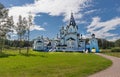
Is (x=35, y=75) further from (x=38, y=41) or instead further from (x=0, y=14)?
(x=38, y=41)

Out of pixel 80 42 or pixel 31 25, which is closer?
pixel 31 25

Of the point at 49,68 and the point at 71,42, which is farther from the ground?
the point at 71,42

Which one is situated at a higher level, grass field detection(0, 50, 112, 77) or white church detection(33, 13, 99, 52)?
white church detection(33, 13, 99, 52)

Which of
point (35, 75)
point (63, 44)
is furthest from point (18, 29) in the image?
point (35, 75)

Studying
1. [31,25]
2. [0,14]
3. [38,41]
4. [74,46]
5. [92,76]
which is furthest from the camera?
[38,41]

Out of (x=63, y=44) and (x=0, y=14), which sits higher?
(x=0, y=14)

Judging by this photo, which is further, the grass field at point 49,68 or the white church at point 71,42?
the white church at point 71,42

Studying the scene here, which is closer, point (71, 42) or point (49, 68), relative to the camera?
point (49, 68)

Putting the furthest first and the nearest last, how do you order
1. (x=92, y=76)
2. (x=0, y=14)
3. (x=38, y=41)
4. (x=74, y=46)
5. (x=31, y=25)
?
(x=38, y=41) < (x=74, y=46) < (x=31, y=25) < (x=0, y=14) < (x=92, y=76)

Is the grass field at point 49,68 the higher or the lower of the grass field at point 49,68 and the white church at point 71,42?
the lower

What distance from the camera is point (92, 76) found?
18500 mm

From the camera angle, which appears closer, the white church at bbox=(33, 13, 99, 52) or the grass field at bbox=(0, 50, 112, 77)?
the grass field at bbox=(0, 50, 112, 77)

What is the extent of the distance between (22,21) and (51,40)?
1906 inches

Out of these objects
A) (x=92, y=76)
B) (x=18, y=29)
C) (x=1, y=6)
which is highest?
(x=1, y=6)
